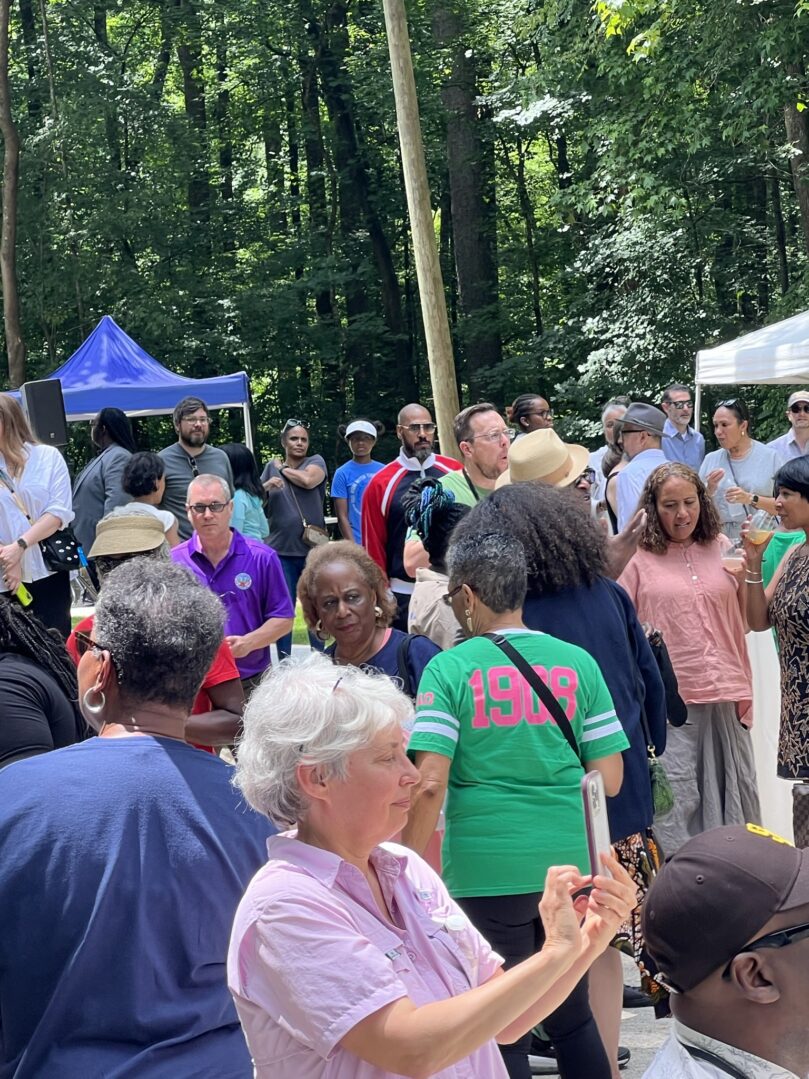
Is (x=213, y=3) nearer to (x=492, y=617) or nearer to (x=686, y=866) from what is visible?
(x=492, y=617)

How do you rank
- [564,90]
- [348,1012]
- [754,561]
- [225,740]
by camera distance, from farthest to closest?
Answer: [564,90] → [754,561] → [225,740] → [348,1012]

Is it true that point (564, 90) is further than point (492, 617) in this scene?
Yes

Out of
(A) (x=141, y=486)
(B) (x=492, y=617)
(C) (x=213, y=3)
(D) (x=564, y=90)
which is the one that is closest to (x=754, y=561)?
(B) (x=492, y=617)

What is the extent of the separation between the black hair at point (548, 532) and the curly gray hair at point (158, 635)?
126 cm

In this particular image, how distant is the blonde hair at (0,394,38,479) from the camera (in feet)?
23.4

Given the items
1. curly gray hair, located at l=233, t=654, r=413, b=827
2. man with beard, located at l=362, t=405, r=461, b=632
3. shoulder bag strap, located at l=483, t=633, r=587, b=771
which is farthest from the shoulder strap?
man with beard, located at l=362, t=405, r=461, b=632

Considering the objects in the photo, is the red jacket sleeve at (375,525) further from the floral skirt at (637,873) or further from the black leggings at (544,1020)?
the black leggings at (544,1020)

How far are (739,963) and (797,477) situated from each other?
12.4ft

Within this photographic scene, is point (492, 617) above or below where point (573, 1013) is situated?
above

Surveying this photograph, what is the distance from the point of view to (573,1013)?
12.4ft

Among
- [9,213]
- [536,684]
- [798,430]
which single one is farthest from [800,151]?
[536,684]

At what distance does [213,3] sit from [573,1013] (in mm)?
29735

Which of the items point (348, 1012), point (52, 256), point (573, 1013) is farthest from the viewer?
point (52, 256)

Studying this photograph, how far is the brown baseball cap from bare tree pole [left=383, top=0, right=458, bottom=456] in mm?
10016
